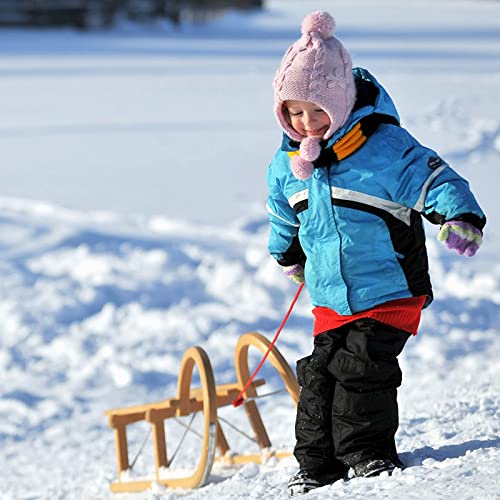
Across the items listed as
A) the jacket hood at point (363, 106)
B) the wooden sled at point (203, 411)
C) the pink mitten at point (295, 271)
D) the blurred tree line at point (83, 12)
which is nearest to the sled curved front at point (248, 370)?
the wooden sled at point (203, 411)

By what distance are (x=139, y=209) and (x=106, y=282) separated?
122 cm

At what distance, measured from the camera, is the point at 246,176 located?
7.53 meters

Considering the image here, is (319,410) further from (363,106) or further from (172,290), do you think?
(172,290)

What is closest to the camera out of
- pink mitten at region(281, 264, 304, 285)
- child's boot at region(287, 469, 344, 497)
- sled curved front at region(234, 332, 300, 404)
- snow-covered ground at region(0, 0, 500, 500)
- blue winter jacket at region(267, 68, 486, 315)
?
blue winter jacket at region(267, 68, 486, 315)

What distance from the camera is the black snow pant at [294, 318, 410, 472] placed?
8.32 feet

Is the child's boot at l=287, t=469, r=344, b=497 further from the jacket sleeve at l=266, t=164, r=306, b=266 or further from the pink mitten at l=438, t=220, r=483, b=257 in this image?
the pink mitten at l=438, t=220, r=483, b=257

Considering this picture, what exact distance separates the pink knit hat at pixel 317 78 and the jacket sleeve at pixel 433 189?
202 mm

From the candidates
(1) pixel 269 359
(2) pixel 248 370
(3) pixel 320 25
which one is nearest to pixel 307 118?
(3) pixel 320 25

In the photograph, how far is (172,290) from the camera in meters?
5.62

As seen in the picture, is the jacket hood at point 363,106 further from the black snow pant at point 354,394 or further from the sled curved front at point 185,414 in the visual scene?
the sled curved front at point 185,414

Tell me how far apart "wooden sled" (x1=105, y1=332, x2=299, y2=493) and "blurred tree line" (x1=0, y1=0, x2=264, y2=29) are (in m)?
19.2

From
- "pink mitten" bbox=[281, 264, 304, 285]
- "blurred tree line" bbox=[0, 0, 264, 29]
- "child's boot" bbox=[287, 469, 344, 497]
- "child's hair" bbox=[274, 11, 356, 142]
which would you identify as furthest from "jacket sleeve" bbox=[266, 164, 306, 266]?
"blurred tree line" bbox=[0, 0, 264, 29]

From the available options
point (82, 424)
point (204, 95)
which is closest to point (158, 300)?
point (82, 424)

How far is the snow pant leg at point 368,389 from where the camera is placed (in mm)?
2533
